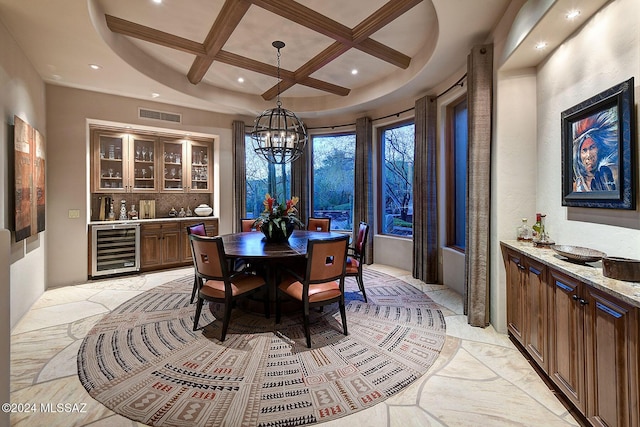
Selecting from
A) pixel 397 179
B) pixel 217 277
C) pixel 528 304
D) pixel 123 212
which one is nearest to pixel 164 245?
pixel 123 212

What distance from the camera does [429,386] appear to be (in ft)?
6.99

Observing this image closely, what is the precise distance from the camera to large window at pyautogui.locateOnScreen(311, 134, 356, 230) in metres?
6.34

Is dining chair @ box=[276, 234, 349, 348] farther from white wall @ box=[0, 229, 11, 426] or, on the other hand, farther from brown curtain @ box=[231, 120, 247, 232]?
brown curtain @ box=[231, 120, 247, 232]

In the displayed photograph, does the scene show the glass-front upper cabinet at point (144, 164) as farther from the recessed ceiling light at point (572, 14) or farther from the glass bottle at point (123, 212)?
the recessed ceiling light at point (572, 14)

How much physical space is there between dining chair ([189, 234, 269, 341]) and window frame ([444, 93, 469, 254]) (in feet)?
10.6

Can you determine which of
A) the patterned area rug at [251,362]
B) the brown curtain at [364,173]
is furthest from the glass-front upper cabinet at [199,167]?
the brown curtain at [364,173]

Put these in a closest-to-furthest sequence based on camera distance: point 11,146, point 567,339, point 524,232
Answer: point 567,339
point 524,232
point 11,146

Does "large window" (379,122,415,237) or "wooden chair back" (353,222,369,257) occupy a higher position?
"large window" (379,122,415,237)

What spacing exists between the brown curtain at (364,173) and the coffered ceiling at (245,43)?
1.86 feet

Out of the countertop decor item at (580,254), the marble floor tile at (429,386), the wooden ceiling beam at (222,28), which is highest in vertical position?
the wooden ceiling beam at (222,28)

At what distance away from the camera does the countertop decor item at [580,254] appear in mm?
1842

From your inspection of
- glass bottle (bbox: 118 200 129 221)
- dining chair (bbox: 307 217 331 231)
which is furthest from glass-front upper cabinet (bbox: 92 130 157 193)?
dining chair (bbox: 307 217 331 231)

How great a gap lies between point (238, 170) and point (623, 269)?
222 inches

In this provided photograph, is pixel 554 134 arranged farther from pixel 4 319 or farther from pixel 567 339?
pixel 4 319
